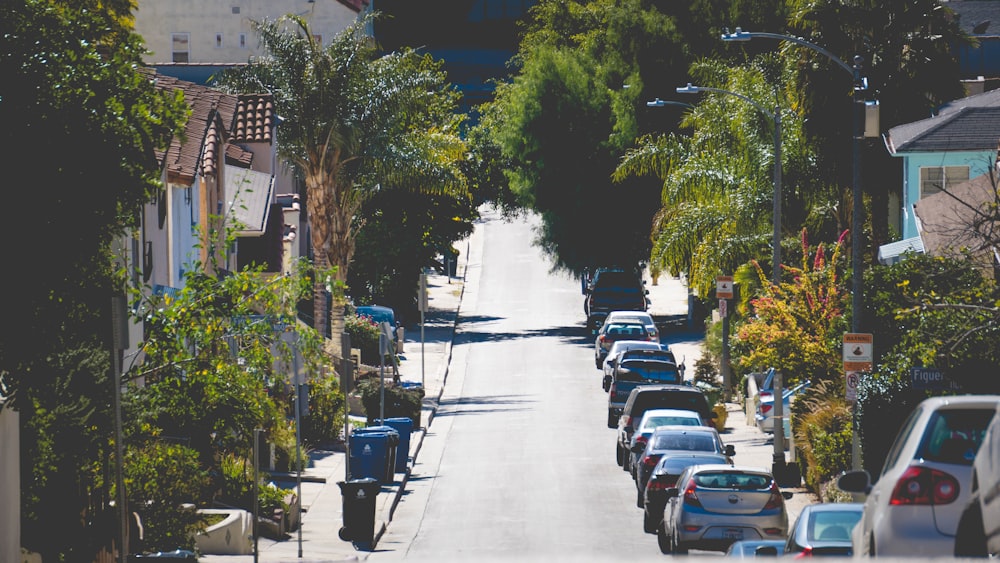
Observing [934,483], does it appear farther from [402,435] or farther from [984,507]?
[402,435]

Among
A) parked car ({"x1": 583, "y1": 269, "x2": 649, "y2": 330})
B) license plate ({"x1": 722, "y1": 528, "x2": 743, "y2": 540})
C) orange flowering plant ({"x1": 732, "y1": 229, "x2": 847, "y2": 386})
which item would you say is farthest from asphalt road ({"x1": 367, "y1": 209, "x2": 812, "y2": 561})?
orange flowering plant ({"x1": 732, "y1": 229, "x2": 847, "y2": 386})

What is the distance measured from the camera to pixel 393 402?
1574 inches

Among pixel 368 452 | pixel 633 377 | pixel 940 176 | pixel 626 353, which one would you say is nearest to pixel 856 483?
pixel 368 452

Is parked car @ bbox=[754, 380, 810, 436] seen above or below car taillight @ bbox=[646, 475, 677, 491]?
below

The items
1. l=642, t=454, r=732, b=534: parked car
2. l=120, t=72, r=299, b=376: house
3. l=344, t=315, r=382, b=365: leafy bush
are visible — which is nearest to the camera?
l=642, t=454, r=732, b=534: parked car

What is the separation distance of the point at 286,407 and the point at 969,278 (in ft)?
57.3

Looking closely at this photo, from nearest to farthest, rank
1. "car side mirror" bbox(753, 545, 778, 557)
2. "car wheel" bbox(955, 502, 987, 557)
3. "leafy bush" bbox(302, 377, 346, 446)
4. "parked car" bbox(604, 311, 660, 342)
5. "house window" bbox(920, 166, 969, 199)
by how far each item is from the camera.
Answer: "car wheel" bbox(955, 502, 987, 557), "car side mirror" bbox(753, 545, 778, 557), "leafy bush" bbox(302, 377, 346, 446), "house window" bbox(920, 166, 969, 199), "parked car" bbox(604, 311, 660, 342)

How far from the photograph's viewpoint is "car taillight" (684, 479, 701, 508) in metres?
22.7

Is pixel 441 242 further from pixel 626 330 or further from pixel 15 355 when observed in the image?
pixel 15 355

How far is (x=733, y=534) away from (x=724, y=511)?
323 mm

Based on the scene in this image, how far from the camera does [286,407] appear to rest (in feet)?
123

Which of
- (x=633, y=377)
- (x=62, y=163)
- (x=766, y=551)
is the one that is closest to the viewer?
(x=62, y=163)

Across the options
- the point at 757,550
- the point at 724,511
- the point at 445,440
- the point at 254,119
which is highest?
the point at 254,119

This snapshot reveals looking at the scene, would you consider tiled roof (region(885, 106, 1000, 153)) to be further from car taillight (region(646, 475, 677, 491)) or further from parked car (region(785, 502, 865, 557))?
parked car (region(785, 502, 865, 557))
